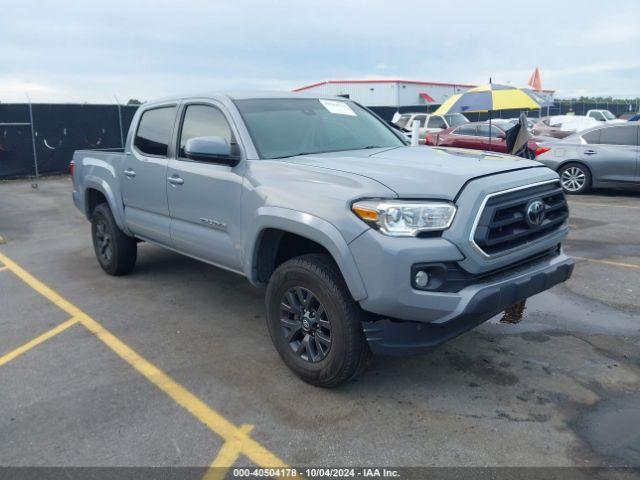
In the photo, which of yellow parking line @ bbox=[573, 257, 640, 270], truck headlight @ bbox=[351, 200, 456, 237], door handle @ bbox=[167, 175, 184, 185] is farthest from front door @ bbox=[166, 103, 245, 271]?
yellow parking line @ bbox=[573, 257, 640, 270]

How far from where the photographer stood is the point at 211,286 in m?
6.11

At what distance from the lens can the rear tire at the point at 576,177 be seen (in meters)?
11.9

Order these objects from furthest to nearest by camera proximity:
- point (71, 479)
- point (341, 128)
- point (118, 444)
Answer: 1. point (341, 128)
2. point (118, 444)
3. point (71, 479)

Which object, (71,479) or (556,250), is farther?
(556,250)

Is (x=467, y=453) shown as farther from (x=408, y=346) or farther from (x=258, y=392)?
(x=258, y=392)

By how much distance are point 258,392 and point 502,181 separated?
6.66ft

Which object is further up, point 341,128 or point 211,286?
point 341,128

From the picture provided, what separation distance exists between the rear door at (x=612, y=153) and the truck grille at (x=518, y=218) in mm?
8710

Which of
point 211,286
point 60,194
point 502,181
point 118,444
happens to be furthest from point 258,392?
point 60,194

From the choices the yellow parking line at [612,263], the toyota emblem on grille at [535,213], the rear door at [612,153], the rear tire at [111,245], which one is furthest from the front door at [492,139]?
the toyota emblem on grille at [535,213]

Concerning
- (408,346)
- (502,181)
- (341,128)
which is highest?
(341,128)

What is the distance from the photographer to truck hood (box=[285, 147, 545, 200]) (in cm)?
329

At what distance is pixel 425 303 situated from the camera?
10.3ft

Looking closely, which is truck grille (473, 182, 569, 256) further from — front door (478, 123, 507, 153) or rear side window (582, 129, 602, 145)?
front door (478, 123, 507, 153)
